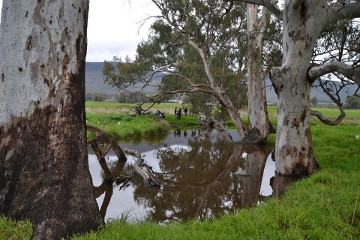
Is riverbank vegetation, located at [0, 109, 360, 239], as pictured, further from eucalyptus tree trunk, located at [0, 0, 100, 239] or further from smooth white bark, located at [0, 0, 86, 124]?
smooth white bark, located at [0, 0, 86, 124]

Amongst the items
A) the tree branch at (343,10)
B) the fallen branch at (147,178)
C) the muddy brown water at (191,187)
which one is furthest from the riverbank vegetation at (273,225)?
the tree branch at (343,10)

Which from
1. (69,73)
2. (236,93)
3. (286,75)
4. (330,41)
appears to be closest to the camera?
(69,73)

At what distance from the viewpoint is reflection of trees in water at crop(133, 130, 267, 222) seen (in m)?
5.12

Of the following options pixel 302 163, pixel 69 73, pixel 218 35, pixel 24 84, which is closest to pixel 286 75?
pixel 302 163

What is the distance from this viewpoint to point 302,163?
6.45m

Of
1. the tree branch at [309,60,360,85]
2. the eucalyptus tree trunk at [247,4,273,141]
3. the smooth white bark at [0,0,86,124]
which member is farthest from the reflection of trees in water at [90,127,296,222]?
the eucalyptus tree trunk at [247,4,273,141]

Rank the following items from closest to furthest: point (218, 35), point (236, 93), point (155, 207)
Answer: point (155, 207) < point (218, 35) < point (236, 93)

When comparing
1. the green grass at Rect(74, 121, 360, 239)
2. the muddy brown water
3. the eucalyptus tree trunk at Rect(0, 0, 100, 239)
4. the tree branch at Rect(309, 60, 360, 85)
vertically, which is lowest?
the muddy brown water

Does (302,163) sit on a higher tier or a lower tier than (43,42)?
lower

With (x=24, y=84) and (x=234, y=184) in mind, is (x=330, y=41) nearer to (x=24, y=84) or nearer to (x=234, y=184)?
(x=234, y=184)

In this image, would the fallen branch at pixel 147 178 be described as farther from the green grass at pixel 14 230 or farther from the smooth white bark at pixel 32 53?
the smooth white bark at pixel 32 53

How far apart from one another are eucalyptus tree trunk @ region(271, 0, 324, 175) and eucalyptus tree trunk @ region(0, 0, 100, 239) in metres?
4.87

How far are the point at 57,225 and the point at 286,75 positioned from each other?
5578mm

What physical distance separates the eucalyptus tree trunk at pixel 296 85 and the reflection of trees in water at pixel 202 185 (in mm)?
1172
